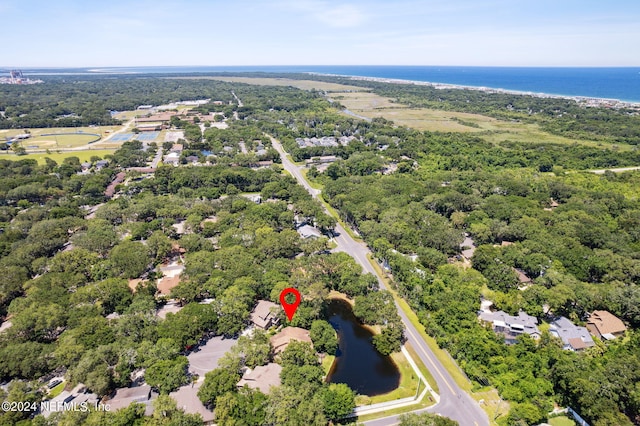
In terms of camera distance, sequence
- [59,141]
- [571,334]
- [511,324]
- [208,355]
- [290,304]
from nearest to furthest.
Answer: [208,355] < [571,334] < [511,324] < [290,304] < [59,141]

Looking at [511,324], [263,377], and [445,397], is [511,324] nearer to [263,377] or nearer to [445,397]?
[445,397]

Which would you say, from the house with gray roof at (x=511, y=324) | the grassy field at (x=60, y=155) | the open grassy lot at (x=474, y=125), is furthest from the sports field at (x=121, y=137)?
the house with gray roof at (x=511, y=324)

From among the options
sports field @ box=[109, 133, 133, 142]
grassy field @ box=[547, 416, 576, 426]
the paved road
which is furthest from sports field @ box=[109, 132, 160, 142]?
grassy field @ box=[547, 416, 576, 426]

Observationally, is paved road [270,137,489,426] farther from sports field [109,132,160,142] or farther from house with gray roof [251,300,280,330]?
sports field [109,132,160,142]

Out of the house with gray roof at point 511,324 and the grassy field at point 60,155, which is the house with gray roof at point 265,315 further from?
the grassy field at point 60,155

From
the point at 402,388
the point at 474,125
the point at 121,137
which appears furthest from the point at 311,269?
the point at 474,125

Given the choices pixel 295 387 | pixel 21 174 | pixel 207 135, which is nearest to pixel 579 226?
pixel 295 387
